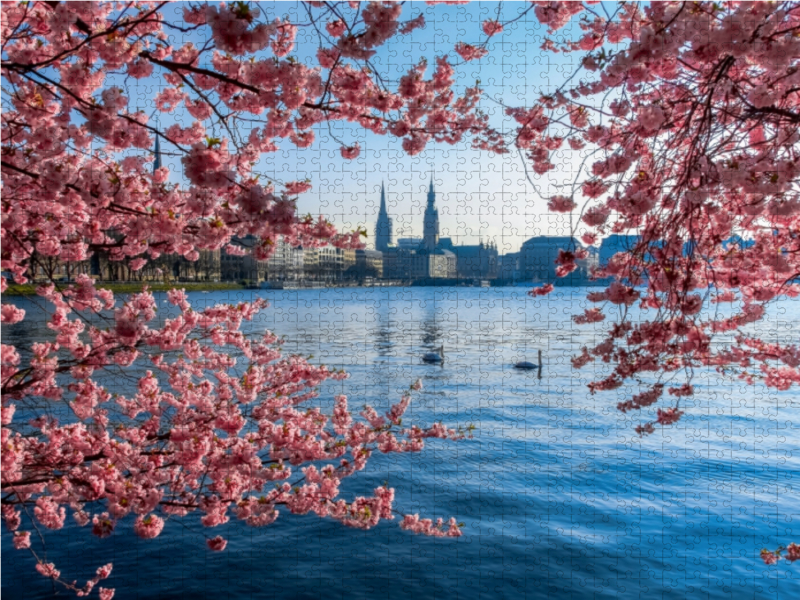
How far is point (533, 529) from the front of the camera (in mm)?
8758

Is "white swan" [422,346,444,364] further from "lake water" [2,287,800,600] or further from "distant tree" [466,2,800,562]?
"distant tree" [466,2,800,562]

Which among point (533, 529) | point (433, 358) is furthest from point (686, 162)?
point (433, 358)

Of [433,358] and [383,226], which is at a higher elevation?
[383,226]

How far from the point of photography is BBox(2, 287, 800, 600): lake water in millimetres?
7285

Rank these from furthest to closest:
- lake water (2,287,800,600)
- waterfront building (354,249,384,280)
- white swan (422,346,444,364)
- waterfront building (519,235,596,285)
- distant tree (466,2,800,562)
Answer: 1. white swan (422,346,444,364)
2. waterfront building (354,249,384,280)
3. lake water (2,287,800,600)
4. waterfront building (519,235,596,285)
5. distant tree (466,2,800,562)

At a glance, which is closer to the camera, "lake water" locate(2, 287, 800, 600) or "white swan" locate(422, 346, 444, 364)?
"lake water" locate(2, 287, 800, 600)

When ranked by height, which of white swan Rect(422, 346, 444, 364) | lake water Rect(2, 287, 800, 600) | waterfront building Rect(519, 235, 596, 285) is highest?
waterfront building Rect(519, 235, 596, 285)

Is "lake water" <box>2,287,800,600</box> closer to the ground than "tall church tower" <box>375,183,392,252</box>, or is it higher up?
closer to the ground

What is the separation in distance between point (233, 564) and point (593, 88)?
268 inches

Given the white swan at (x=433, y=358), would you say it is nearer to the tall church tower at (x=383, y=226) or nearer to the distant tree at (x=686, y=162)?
the tall church tower at (x=383, y=226)

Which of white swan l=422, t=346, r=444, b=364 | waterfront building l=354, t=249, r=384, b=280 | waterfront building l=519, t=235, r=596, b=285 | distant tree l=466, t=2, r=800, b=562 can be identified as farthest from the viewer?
white swan l=422, t=346, r=444, b=364

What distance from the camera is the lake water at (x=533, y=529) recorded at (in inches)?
287

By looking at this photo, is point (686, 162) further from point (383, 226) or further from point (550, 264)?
point (383, 226)
